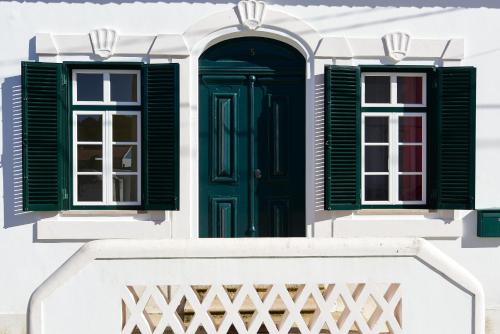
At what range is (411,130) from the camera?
228 inches

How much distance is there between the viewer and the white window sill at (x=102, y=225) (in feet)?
17.9

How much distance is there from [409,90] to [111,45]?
3.08m

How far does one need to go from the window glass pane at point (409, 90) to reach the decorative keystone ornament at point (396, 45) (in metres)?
0.28

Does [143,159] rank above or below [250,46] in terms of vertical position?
below

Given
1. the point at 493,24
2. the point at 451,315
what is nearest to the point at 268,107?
the point at 493,24

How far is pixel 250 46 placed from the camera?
5.77 metres

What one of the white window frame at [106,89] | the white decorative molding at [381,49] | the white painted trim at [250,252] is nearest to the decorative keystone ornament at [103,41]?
the white window frame at [106,89]

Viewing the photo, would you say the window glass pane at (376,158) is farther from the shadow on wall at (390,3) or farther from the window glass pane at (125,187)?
the window glass pane at (125,187)

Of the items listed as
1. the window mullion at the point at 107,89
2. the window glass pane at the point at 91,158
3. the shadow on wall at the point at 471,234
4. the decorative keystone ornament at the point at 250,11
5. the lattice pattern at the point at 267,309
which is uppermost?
the decorative keystone ornament at the point at 250,11

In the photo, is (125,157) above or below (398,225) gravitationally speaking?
above

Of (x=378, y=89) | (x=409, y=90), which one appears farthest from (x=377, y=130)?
(x=409, y=90)

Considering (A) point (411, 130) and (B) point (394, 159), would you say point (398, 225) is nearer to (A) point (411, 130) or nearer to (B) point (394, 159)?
(B) point (394, 159)

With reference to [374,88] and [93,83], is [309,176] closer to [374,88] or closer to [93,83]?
[374,88]

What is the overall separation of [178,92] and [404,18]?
2.42 m
